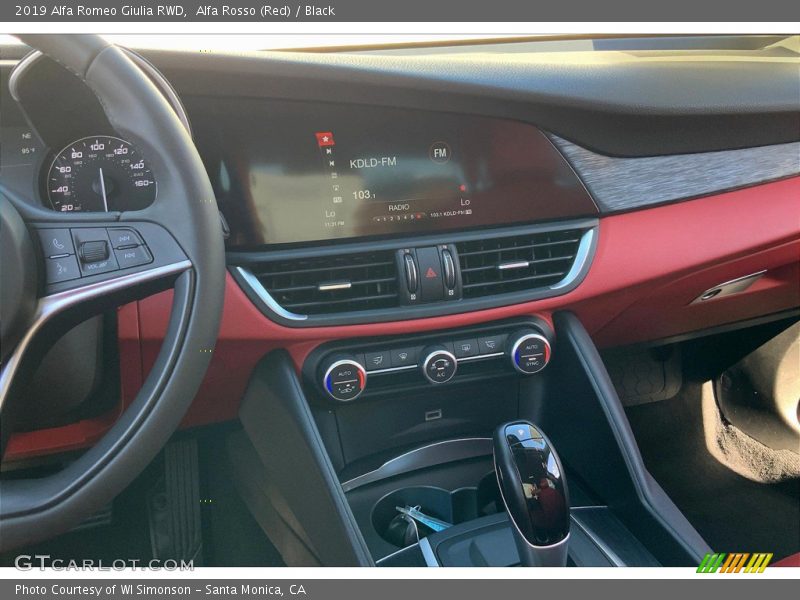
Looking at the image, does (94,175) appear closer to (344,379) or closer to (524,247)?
(344,379)

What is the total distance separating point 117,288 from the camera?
91cm

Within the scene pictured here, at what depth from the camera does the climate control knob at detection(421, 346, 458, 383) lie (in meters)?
1.37

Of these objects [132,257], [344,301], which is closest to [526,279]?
[344,301]

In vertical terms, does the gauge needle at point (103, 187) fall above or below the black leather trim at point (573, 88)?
below

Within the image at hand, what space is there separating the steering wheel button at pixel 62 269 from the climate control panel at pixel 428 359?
0.54 m

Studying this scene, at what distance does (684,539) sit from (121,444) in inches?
38.5

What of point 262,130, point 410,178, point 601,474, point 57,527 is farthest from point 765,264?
point 57,527

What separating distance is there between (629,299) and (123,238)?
1079 millimetres

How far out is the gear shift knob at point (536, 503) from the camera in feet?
3.61

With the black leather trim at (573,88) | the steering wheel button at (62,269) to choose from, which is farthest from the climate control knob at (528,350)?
the steering wheel button at (62,269)

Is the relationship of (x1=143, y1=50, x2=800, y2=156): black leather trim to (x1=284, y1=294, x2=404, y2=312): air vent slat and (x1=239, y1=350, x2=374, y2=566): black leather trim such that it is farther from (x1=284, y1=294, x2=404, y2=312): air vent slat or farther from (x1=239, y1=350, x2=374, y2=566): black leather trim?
(x1=239, y1=350, x2=374, y2=566): black leather trim

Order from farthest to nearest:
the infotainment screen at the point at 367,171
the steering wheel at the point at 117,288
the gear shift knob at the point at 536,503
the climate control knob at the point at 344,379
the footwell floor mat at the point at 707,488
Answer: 1. the footwell floor mat at the point at 707,488
2. the climate control knob at the point at 344,379
3. the infotainment screen at the point at 367,171
4. the gear shift knob at the point at 536,503
5. the steering wheel at the point at 117,288

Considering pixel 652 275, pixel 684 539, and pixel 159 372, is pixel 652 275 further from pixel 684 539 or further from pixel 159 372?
pixel 159 372

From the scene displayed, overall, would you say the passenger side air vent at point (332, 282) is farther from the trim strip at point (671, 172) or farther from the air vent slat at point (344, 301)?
the trim strip at point (671, 172)
